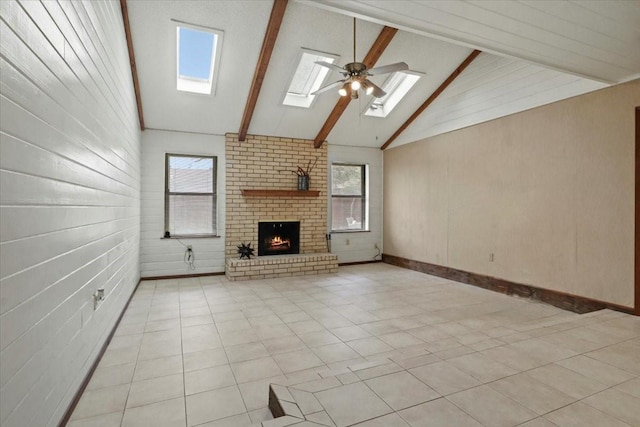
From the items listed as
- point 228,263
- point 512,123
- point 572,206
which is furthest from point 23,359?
point 512,123

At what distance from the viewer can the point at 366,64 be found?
4855mm

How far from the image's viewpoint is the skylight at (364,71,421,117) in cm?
577

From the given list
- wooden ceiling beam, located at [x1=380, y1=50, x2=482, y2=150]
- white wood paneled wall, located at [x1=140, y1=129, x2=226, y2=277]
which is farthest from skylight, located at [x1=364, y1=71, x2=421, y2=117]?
white wood paneled wall, located at [x1=140, y1=129, x2=226, y2=277]

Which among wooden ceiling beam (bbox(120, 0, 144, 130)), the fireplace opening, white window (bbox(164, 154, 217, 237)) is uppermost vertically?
wooden ceiling beam (bbox(120, 0, 144, 130))

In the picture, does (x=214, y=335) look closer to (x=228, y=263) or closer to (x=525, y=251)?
(x=228, y=263)

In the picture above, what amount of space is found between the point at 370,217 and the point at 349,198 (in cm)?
67

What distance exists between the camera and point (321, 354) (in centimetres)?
294

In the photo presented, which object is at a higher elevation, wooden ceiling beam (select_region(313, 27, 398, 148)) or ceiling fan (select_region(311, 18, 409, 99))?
wooden ceiling beam (select_region(313, 27, 398, 148))

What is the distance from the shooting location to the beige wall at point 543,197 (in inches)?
147

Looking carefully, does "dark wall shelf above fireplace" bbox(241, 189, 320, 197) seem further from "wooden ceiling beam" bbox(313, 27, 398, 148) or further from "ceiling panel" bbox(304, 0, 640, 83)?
"ceiling panel" bbox(304, 0, 640, 83)

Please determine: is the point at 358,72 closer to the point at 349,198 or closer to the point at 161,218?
the point at 349,198

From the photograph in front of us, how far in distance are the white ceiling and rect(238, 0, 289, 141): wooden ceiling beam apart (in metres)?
0.11

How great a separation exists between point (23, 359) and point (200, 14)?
3997 millimetres

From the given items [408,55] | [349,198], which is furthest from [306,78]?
[349,198]
